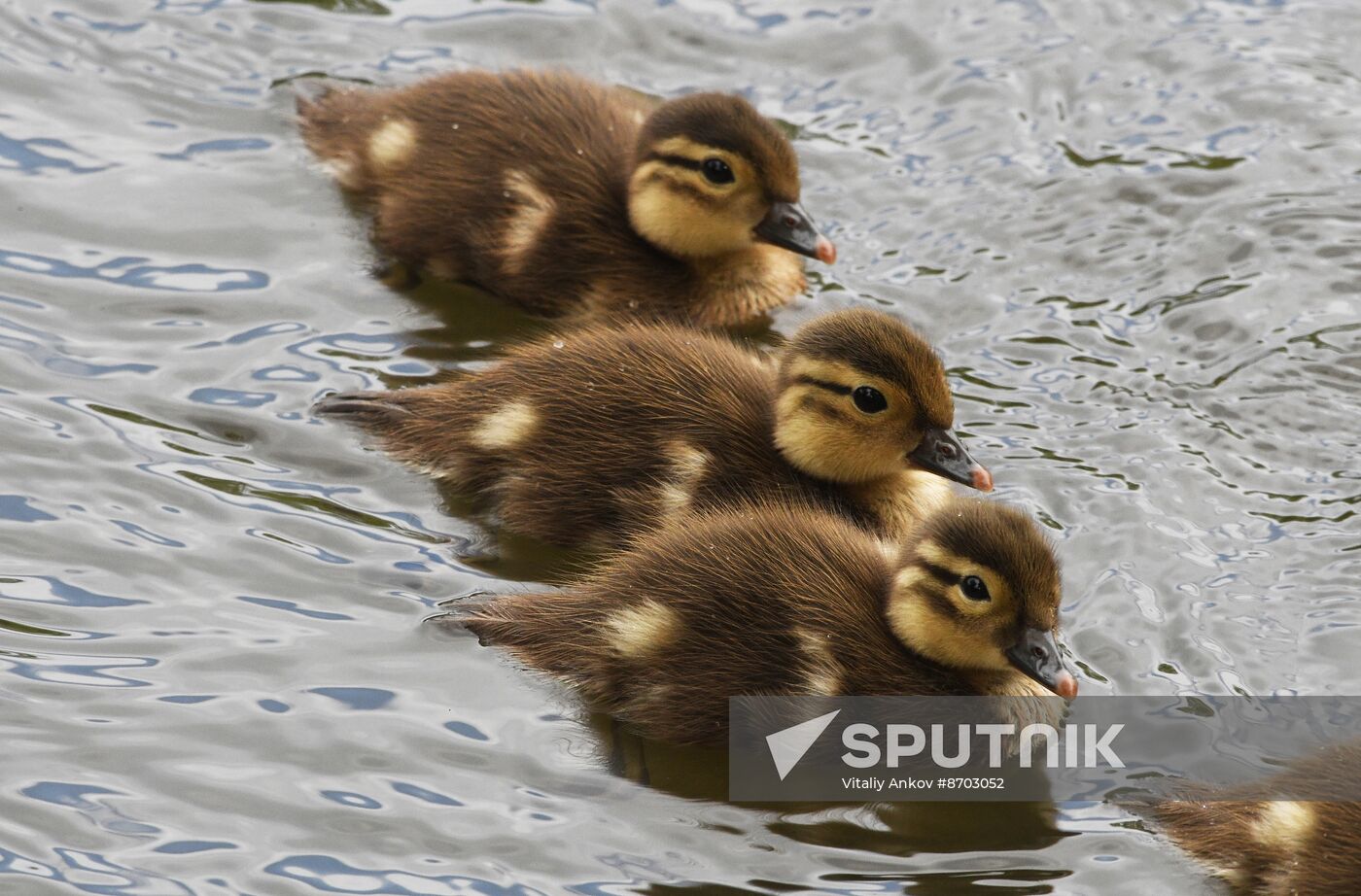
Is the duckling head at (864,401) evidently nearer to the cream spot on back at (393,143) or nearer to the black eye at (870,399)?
the black eye at (870,399)

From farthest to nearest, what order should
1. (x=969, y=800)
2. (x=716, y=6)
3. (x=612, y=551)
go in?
(x=716, y=6), (x=612, y=551), (x=969, y=800)

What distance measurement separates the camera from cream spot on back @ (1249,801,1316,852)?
12.7 ft

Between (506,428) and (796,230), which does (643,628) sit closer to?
(506,428)

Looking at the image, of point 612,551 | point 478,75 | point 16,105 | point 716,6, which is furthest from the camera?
point 716,6

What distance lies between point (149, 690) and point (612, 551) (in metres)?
1.12

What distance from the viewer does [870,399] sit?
4.86 metres

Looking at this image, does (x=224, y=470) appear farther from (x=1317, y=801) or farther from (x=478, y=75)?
(x=1317, y=801)

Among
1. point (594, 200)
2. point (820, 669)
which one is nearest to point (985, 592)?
point (820, 669)

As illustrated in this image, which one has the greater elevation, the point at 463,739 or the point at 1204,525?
the point at 1204,525

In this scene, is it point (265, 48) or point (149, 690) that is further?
point (265, 48)

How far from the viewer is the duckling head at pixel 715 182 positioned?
5812 mm

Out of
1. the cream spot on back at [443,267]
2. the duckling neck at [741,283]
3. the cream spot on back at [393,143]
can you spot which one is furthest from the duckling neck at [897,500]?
the cream spot on back at [393,143]

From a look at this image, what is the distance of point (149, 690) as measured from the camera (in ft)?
14.8

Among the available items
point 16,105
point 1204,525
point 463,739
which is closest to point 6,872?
point 463,739
